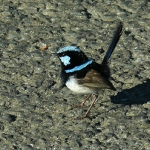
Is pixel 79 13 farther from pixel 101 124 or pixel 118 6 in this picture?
pixel 101 124

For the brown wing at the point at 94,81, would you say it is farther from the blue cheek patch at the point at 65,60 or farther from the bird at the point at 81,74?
the blue cheek patch at the point at 65,60

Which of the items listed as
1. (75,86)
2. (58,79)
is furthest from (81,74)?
(58,79)

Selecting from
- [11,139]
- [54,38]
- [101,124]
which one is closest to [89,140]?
[101,124]

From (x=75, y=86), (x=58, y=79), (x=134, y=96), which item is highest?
(x=75, y=86)

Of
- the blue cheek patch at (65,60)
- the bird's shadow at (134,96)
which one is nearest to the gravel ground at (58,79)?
the bird's shadow at (134,96)

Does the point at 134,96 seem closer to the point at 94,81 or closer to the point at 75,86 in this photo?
the point at 94,81

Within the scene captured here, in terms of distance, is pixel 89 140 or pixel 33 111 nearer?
pixel 89 140
